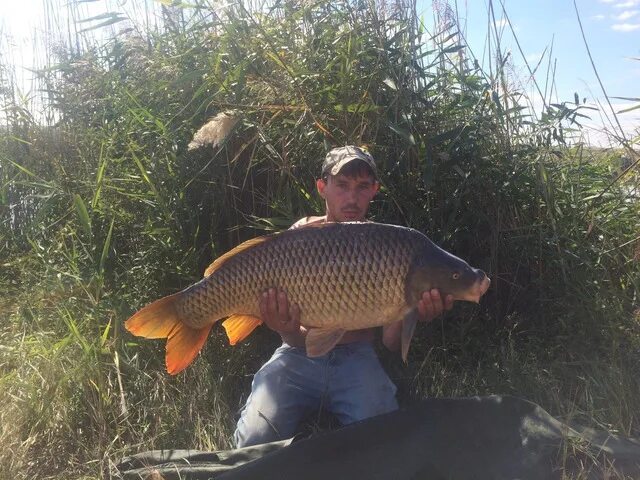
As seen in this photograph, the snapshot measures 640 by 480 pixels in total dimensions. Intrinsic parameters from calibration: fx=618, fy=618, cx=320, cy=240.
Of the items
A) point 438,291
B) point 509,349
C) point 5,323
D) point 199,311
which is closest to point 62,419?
point 199,311

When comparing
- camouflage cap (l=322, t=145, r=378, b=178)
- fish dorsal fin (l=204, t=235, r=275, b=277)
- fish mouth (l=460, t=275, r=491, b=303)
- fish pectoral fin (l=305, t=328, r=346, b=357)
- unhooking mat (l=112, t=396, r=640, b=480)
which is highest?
camouflage cap (l=322, t=145, r=378, b=178)

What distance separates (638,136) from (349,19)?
1.26 meters

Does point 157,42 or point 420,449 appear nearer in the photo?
point 420,449

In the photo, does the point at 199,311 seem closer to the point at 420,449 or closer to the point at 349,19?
the point at 420,449

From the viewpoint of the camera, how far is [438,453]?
64.9 inches

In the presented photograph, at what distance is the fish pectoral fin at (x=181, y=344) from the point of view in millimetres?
1817

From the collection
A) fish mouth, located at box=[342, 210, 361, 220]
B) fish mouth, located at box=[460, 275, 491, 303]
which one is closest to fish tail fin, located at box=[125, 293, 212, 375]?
fish mouth, located at box=[342, 210, 361, 220]

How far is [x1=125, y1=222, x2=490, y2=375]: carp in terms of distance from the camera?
5.46 feet

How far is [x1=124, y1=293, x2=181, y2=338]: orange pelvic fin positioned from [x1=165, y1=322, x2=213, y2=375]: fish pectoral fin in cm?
2

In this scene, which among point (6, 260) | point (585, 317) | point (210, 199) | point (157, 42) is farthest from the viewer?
point (6, 260)

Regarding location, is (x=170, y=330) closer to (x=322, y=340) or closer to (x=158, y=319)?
(x=158, y=319)

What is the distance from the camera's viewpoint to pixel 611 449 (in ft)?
5.30

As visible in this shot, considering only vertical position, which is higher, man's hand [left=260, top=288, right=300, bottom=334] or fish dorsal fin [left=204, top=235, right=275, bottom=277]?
fish dorsal fin [left=204, top=235, right=275, bottom=277]

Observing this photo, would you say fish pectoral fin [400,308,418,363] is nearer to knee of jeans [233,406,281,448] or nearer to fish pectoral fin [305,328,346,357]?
fish pectoral fin [305,328,346,357]
